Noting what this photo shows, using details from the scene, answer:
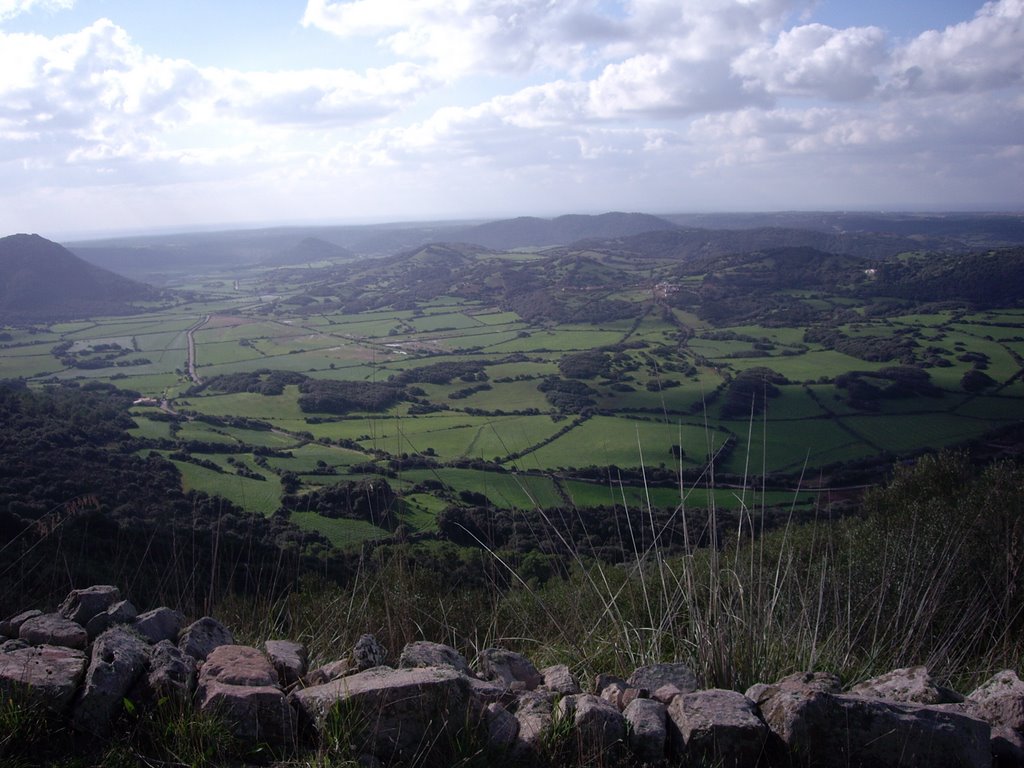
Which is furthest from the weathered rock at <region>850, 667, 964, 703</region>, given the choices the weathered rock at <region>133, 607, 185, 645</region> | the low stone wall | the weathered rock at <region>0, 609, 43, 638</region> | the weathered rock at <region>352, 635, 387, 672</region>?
the weathered rock at <region>0, 609, 43, 638</region>

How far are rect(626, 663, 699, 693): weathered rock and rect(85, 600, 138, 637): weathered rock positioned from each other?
3.67 metres

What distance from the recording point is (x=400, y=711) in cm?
337

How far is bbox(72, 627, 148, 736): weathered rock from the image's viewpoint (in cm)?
342

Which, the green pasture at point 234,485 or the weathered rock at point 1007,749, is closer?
the weathered rock at point 1007,749

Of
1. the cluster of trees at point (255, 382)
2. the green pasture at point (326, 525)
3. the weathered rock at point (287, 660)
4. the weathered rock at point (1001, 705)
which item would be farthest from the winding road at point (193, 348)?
the weathered rock at point (1001, 705)

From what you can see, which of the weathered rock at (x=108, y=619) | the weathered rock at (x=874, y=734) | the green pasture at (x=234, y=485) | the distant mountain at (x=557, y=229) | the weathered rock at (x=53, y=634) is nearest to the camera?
the weathered rock at (x=874, y=734)

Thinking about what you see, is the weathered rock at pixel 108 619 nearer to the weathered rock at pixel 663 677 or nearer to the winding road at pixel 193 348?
the weathered rock at pixel 663 677

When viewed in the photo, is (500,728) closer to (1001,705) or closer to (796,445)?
(1001,705)

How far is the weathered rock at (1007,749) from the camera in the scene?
3402 millimetres

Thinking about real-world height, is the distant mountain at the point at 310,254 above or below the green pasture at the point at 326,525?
above

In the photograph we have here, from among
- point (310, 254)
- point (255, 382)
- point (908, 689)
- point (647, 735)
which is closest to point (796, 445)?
point (908, 689)

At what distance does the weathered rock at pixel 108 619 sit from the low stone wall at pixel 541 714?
28.1 inches

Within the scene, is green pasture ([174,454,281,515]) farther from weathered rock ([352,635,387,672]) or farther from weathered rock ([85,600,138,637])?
weathered rock ([352,635,387,672])

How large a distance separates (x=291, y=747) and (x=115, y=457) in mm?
29019
